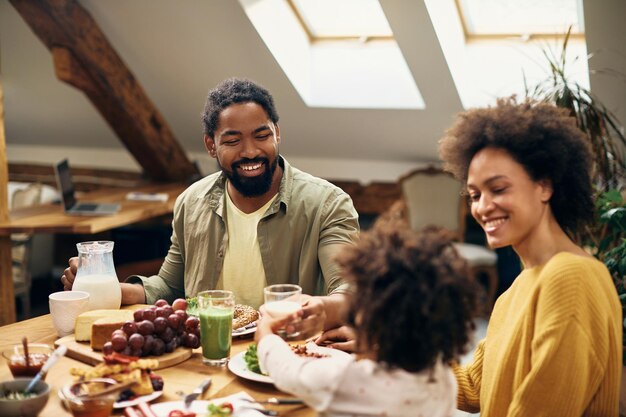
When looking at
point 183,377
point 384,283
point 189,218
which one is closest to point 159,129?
point 189,218

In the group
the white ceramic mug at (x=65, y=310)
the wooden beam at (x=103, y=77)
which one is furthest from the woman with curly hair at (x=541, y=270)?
the wooden beam at (x=103, y=77)

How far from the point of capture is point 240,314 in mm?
2215

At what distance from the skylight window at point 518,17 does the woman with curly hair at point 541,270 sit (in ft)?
8.57

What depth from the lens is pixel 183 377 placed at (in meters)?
1.85

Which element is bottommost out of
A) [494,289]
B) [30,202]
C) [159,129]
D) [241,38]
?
[494,289]

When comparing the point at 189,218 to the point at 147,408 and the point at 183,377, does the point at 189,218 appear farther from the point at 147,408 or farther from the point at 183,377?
the point at 147,408

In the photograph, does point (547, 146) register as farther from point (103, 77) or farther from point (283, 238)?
point (103, 77)

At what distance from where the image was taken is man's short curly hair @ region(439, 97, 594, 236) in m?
1.78

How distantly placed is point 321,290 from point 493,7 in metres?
2.54

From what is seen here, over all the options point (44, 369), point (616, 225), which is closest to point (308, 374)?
point (44, 369)

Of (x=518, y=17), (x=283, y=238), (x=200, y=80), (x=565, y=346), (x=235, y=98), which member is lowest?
(x=565, y=346)

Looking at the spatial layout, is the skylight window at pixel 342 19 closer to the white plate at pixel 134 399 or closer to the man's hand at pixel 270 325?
the man's hand at pixel 270 325

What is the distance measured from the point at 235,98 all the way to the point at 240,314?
776 millimetres

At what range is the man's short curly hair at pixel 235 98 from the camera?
8.59ft
